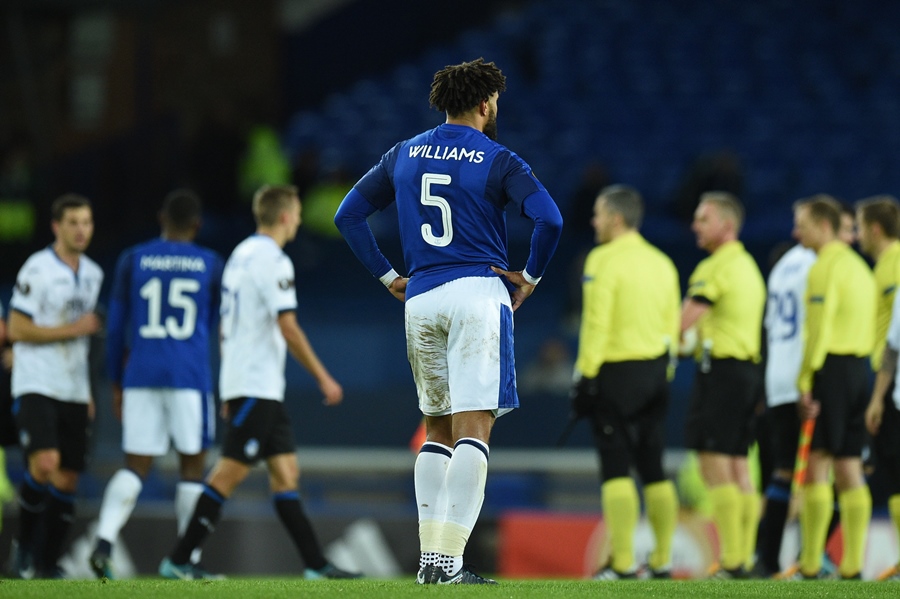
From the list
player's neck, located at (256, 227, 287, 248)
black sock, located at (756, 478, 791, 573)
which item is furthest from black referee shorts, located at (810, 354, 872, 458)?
player's neck, located at (256, 227, 287, 248)

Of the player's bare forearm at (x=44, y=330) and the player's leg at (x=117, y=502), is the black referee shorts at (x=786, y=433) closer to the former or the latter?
the player's leg at (x=117, y=502)

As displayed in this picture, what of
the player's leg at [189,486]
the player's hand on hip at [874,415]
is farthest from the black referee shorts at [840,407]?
the player's leg at [189,486]

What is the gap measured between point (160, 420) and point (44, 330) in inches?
35.6

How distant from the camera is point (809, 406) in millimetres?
8812

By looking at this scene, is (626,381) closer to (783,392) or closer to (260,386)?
(783,392)

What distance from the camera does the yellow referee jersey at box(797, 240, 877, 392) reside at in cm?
868

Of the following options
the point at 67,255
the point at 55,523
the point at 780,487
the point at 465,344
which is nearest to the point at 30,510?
the point at 55,523

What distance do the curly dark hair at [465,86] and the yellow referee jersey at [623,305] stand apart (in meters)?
2.70

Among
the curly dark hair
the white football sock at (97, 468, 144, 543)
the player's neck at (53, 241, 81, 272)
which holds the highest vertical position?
the curly dark hair

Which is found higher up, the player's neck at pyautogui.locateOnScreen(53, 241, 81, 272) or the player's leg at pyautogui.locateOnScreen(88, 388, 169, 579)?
the player's neck at pyautogui.locateOnScreen(53, 241, 81, 272)

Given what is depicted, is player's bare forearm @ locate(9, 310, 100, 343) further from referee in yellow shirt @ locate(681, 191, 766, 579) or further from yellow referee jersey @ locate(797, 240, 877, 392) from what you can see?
yellow referee jersey @ locate(797, 240, 877, 392)

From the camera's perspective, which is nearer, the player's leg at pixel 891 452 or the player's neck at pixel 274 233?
the player's leg at pixel 891 452

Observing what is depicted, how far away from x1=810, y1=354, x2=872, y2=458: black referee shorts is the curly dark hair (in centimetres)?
355

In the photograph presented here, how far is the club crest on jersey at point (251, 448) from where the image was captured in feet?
26.9
